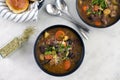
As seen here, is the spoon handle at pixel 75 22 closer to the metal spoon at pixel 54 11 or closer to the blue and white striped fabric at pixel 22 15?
the metal spoon at pixel 54 11

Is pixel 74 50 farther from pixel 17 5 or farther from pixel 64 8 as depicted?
pixel 17 5

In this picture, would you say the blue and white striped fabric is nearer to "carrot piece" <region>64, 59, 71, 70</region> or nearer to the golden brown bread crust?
the golden brown bread crust

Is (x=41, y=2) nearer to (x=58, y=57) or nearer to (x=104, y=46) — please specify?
(x=58, y=57)

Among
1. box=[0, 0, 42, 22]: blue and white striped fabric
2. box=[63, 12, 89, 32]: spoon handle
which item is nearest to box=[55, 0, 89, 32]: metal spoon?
box=[63, 12, 89, 32]: spoon handle

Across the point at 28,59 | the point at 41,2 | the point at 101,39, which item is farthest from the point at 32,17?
the point at 101,39

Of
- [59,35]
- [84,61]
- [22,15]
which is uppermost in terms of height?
[22,15]

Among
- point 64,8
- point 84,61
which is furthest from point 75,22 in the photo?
point 84,61
